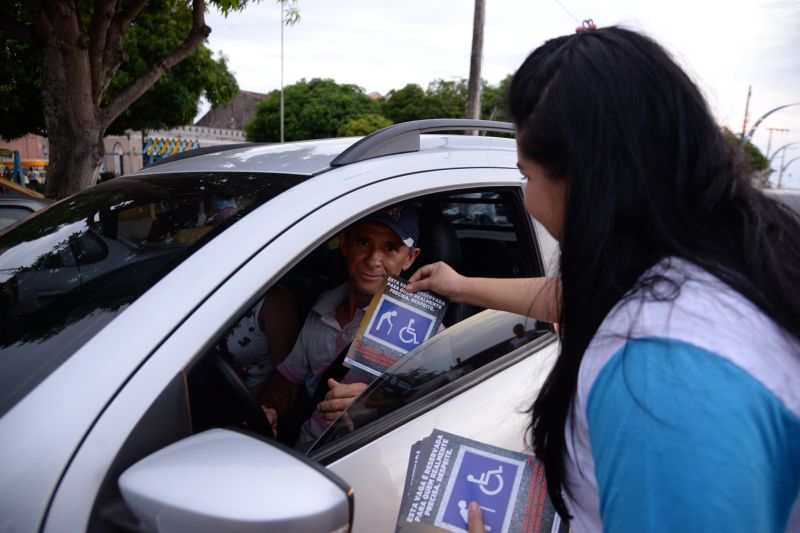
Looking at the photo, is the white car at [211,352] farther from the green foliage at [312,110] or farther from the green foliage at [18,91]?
the green foliage at [312,110]

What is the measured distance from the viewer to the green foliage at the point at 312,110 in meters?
41.2

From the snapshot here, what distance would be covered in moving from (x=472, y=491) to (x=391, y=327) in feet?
2.08

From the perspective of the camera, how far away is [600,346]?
752mm

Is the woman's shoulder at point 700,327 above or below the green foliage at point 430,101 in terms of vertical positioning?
below

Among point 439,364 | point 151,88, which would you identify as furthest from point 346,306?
point 151,88

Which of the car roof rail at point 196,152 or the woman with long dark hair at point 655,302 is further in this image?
the car roof rail at point 196,152

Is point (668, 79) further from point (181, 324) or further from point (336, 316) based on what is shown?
point (336, 316)

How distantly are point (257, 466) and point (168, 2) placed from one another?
8741mm

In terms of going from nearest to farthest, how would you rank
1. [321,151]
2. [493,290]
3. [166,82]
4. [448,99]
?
1. [493,290]
2. [321,151]
3. [166,82]
4. [448,99]

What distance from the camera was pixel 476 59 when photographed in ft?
40.3

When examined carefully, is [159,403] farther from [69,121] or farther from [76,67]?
[69,121]

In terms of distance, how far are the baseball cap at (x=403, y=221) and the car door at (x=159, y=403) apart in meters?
0.56

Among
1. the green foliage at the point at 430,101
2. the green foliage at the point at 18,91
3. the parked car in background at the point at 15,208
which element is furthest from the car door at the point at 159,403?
the green foliage at the point at 430,101

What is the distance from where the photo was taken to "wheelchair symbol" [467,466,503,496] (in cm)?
122
